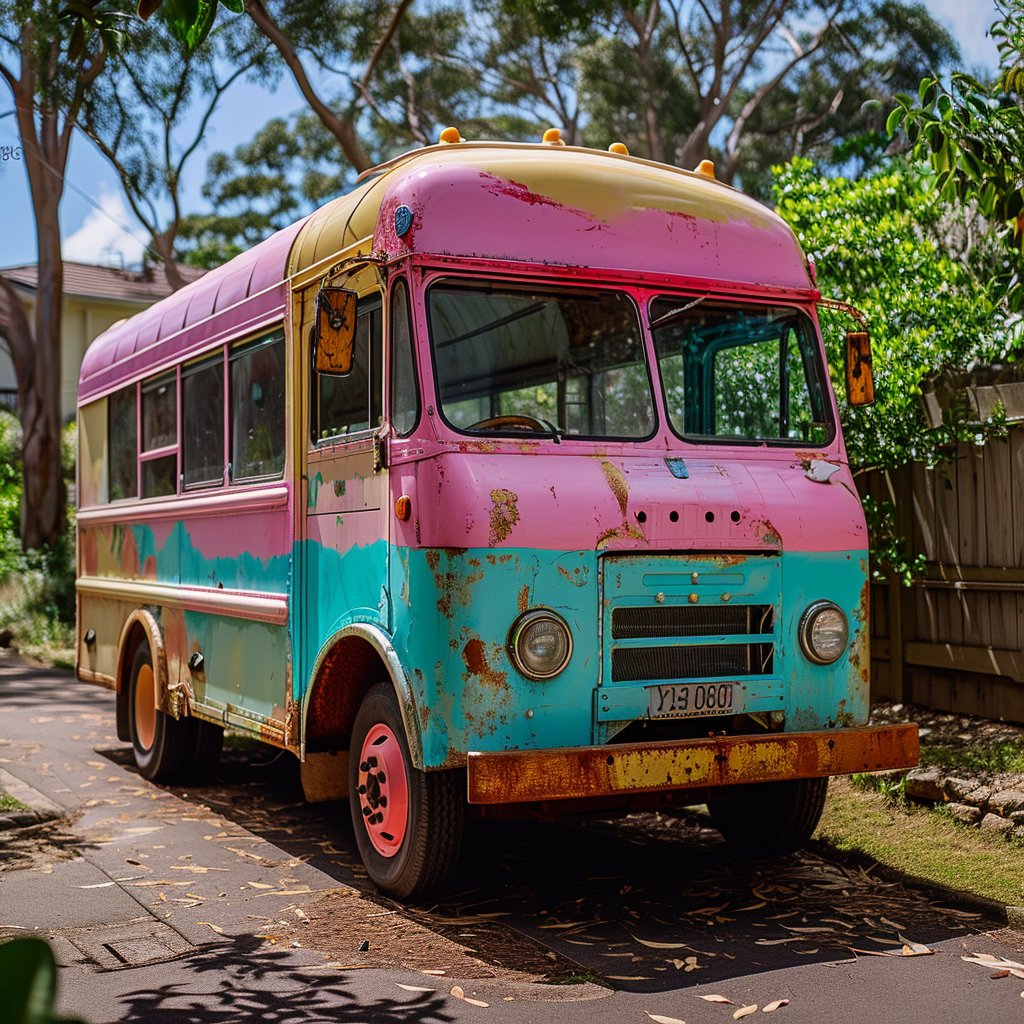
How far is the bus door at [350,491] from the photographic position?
5445mm

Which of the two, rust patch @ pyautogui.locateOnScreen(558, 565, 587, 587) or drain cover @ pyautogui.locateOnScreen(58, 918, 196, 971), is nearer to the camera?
drain cover @ pyautogui.locateOnScreen(58, 918, 196, 971)

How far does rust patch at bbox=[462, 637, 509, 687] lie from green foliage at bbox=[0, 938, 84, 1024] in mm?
3892

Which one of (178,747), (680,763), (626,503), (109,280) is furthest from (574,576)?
(109,280)

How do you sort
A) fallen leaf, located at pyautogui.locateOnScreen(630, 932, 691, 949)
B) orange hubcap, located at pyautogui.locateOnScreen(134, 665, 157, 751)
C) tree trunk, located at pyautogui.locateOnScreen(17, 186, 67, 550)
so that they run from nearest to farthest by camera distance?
fallen leaf, located at pyautogui.locateOnScreen(630, 932, 691, 949) → orange hubcap, located at pyautogui.locateOnScreen(134, 665, 157, 751) → tree trunk, located at pyautogui.locateOnScreen(17, 186, 67, 550)

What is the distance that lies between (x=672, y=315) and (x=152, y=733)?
15.5 feet

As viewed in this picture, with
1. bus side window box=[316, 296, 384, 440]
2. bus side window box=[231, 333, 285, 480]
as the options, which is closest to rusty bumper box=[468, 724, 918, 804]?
bus side window box=[316, 296, 384, 440]

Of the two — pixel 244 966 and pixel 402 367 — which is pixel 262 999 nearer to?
pixel 244 966

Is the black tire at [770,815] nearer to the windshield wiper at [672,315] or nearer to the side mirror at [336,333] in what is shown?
the windshield wiper at [672,315]

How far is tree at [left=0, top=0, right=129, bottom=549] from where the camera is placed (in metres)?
18.1

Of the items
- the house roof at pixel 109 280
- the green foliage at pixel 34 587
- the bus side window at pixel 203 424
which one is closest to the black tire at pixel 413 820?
the bus side window at pixel 203 424

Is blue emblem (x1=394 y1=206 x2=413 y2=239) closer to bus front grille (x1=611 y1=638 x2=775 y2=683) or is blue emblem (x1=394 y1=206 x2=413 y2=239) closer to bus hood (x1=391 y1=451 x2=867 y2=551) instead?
bus hood (x1=391 y1=451 x2=867 y2=551)

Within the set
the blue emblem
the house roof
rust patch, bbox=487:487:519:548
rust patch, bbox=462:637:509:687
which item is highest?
the house roof

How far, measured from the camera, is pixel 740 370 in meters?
5.87

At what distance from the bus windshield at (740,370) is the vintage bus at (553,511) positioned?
14mm
